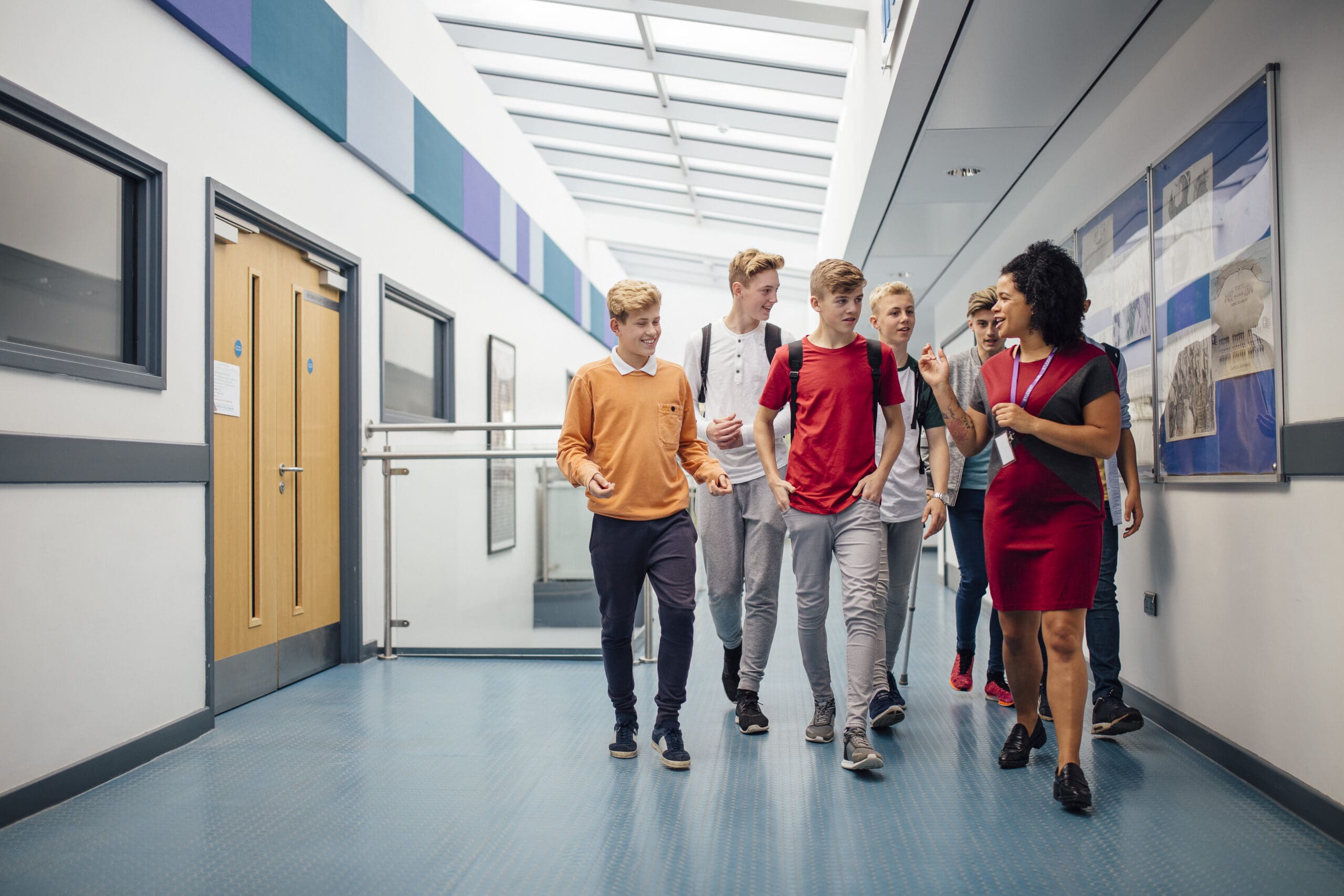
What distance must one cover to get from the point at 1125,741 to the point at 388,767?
2.23 meters

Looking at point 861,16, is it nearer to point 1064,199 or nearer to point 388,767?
point 1064,199

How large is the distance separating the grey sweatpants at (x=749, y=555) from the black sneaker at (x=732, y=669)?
0.20 metres

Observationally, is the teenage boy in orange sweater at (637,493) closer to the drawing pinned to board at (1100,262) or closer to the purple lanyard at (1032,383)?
the purple lanyard at (1032,383)

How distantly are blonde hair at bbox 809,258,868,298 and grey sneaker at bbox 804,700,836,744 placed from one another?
Answer: 123 centimetres

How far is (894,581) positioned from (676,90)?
4999mm

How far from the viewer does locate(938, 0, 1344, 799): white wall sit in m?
2.13

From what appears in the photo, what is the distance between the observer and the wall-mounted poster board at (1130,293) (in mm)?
3219

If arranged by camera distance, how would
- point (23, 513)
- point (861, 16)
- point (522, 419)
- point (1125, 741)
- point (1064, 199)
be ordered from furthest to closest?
point (522, 419) → point (861, 16) → point (1064, 199) → point (1125, 741) → point (23, 513)

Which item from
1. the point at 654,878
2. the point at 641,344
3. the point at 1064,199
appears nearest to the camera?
the point at 654,878

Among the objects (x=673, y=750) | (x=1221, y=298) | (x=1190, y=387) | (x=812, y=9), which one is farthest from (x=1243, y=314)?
(x=812, y=9)

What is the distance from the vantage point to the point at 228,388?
345 cm

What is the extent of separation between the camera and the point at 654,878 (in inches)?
74.5

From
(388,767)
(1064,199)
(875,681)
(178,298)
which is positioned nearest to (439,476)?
(178,298)

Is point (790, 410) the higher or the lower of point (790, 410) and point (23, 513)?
the higher
